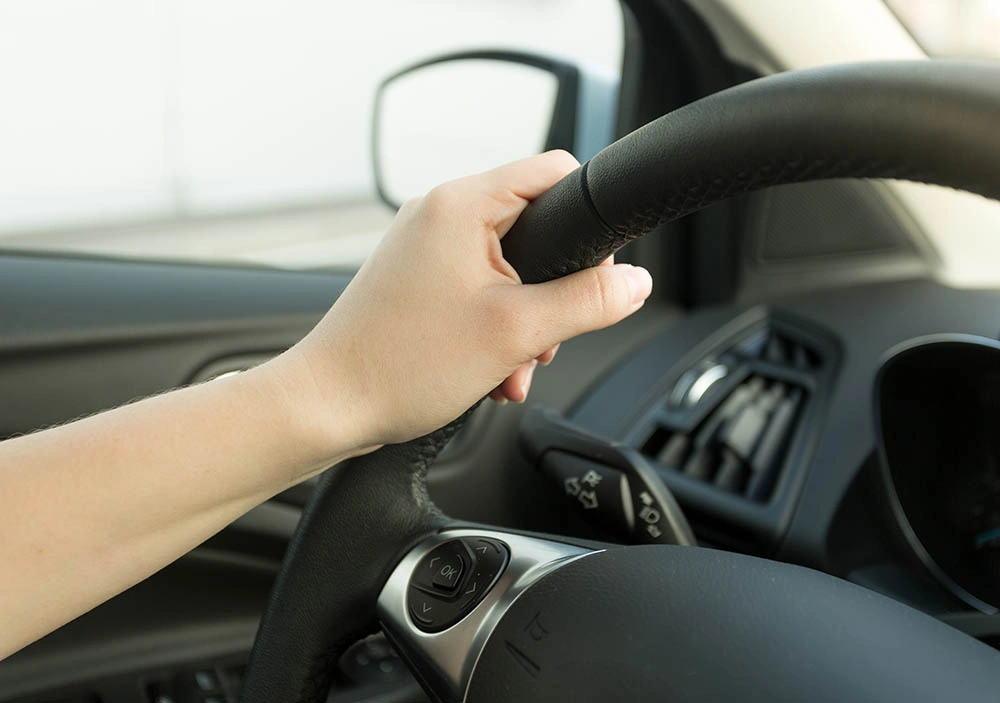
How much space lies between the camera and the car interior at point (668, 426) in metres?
0.55

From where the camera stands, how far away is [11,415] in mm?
1260

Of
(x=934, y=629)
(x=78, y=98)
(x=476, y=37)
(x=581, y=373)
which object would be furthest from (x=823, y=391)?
(x=476, y=37)

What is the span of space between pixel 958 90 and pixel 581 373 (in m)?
1.06

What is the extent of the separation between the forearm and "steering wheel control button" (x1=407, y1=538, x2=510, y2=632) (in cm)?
12

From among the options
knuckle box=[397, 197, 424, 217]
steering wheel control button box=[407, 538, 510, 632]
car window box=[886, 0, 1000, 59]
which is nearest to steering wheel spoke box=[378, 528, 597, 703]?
steering wheel control button box=[407, 538, 510, 632]

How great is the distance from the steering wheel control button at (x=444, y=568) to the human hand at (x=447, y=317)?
0.10m

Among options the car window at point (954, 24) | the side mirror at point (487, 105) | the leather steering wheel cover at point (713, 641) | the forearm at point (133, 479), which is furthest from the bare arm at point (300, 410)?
the side mirror at point (487, 105)

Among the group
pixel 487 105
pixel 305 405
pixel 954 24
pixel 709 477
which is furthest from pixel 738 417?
pixel 487 105

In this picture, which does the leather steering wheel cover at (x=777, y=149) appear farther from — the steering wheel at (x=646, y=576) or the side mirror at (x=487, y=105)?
the side mirror at (x=487, y=105)

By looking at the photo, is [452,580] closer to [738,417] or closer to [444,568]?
[444,568]

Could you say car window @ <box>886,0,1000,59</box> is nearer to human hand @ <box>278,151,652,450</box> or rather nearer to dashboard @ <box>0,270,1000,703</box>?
dashboard @ <box>0,270,1000,703</box>

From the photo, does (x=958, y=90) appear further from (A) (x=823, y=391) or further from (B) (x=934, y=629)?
(A) (x=823, y=391)

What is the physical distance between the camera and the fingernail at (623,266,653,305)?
25.3 inches

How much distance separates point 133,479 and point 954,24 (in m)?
1.05
